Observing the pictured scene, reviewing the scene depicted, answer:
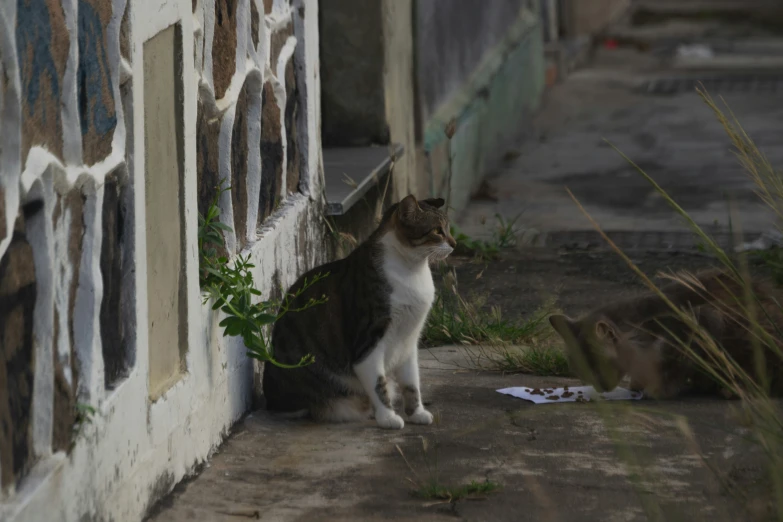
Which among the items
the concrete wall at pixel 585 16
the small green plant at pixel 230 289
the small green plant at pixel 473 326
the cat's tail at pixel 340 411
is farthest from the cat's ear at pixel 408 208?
the concrete wall at pixel 585 16

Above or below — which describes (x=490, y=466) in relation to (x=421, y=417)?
below

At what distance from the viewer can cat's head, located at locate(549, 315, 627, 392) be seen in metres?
4.98

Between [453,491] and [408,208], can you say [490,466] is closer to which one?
[453,491]

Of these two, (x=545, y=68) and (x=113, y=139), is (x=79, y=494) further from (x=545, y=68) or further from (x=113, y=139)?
(x=545, y=68)

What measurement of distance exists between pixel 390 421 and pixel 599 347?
99 cm

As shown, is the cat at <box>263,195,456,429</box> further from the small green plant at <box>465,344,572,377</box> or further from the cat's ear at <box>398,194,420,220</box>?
the small green plant at <box>465,344,572,377</box>

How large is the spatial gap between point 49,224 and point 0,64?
44cm

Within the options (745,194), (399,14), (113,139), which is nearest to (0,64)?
(113,139)

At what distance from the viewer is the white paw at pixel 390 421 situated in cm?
452

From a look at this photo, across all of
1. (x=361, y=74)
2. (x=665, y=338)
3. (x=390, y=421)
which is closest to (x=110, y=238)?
(x=390, y=421)

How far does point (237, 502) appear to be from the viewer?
3693 mm

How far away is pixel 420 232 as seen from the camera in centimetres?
459

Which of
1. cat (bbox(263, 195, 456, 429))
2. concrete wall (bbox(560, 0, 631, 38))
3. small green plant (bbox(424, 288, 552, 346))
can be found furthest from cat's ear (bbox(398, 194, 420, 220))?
concrete wall (bbox(560, 0, 631, 38))

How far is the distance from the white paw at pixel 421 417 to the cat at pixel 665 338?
608 mm
